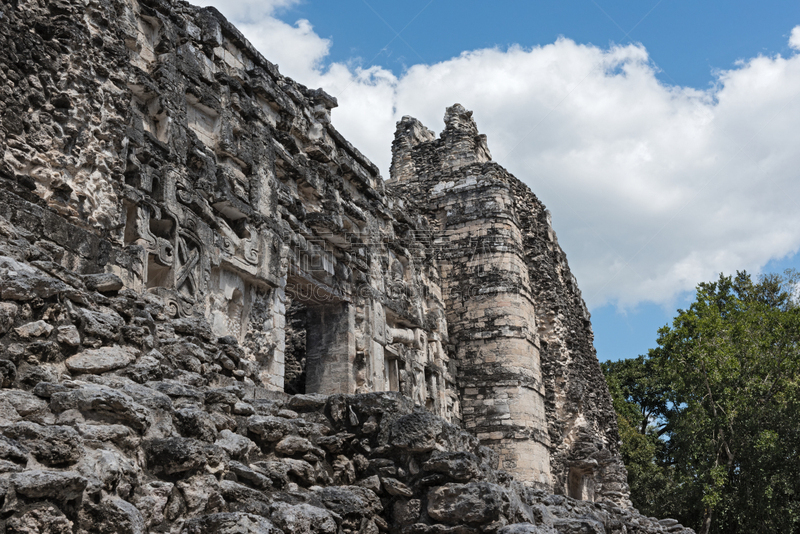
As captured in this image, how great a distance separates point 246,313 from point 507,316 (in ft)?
19.8

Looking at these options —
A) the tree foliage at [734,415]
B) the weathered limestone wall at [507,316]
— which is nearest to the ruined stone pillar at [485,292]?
the weathered limestone wall at [507,316]

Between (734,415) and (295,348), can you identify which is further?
(734,415)

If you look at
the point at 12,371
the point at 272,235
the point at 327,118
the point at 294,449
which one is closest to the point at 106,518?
the point at 12,371

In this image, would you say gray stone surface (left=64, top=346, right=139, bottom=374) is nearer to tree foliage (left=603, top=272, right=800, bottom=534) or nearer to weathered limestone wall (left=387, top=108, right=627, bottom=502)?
weathered limestone wall (left=387, top=108, right=627, bottom=502)

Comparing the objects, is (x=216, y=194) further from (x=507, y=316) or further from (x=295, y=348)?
(x=507, y=316)

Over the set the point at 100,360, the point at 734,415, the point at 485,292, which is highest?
the point at 485,292

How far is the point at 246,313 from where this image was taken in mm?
7957

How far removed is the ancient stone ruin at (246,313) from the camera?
315 cm

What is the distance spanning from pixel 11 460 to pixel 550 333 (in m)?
12.8

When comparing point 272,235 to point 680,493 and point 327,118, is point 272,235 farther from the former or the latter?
point 680,493

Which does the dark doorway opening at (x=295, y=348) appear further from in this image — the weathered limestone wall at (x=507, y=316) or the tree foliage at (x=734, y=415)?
the tree foliage at (x=734, y=415)

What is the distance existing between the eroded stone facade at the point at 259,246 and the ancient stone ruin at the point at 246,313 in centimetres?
3

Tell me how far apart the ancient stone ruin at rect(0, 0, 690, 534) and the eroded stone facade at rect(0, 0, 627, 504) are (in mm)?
25

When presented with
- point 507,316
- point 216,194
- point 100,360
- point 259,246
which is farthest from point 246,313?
point 507,316
